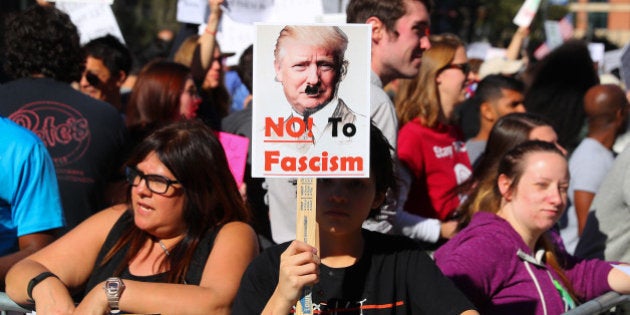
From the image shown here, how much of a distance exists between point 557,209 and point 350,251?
1.30 meters

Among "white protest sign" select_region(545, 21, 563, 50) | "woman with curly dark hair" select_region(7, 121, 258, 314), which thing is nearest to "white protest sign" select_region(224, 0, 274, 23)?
"woman with curly dark hair" select_region(7, 121, 258, 314)

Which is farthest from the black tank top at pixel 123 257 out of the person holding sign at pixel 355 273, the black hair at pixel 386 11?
the black hair at pixel 386 11

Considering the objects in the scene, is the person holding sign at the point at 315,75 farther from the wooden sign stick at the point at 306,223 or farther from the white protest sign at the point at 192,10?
the white protest sign at the point at 192,10

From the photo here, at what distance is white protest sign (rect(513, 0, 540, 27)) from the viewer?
9766 mm

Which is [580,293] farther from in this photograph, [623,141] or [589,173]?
[623,141]

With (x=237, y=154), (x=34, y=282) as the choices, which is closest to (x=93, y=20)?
(x=237, y=154)

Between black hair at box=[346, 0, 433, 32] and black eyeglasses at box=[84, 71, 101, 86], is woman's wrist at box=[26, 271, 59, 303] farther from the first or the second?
black eyeglasses at box=[84, 71, 101, 86]

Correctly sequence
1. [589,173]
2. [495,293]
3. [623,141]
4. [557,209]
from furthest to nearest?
[623,141]
[589,173]
[557,209]
[495,293]

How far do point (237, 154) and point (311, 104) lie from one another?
2318mm

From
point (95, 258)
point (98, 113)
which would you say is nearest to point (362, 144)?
point (95, 258)

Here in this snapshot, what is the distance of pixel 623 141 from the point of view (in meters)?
8.26

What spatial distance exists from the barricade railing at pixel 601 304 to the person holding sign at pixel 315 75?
109cm

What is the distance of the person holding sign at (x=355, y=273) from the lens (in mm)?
3020

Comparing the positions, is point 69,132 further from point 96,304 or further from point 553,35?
point 553,35
